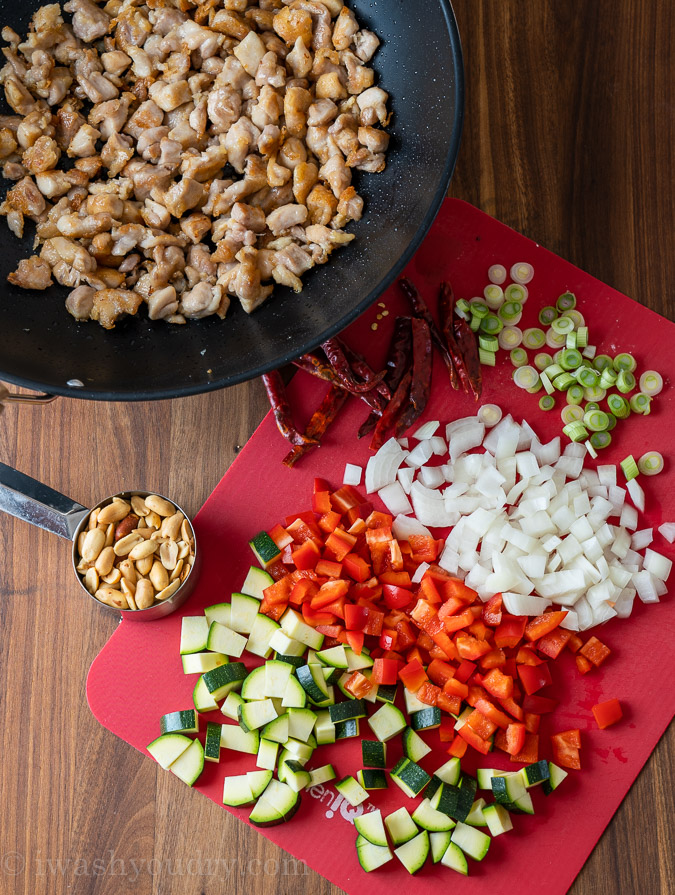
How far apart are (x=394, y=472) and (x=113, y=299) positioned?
116cm

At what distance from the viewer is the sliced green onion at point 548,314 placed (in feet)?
9.08

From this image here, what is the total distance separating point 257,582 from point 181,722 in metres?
0.54

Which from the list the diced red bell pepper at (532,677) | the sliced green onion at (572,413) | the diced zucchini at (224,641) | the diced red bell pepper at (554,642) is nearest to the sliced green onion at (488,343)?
the sliced green onion at (572,413)

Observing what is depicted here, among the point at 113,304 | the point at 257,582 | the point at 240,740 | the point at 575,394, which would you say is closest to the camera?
the point at 113,304

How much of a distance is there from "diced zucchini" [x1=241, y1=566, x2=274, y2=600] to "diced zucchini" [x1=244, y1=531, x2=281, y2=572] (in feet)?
0.14

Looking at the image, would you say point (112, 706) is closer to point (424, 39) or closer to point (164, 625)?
point (164, 625)

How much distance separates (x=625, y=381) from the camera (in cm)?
271

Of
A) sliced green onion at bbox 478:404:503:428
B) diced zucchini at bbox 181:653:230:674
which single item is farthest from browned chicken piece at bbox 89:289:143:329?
sliced green onion at bbox 478:404:503:428

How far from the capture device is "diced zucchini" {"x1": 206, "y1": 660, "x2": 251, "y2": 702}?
251 cm

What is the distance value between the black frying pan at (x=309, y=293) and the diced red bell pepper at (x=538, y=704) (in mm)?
1468

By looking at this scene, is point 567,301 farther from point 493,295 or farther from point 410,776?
point 410,776

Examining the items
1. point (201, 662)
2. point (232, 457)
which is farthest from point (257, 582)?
point (232, 457)

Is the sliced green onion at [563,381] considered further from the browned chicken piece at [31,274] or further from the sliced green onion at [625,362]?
the browned chicken piece at [31,274]

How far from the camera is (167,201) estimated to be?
2.30 metres
